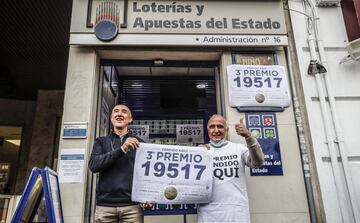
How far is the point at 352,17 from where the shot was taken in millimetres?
4219

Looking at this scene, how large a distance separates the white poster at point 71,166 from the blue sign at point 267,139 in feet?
6.52

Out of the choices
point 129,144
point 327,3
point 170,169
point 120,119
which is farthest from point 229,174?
point 327,3

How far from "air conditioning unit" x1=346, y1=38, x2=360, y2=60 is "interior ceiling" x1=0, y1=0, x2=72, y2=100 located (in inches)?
175

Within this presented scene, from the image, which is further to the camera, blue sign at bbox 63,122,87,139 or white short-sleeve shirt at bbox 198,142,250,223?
blue sign at bbox 63,122,87,139

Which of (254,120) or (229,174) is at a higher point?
(254,120)

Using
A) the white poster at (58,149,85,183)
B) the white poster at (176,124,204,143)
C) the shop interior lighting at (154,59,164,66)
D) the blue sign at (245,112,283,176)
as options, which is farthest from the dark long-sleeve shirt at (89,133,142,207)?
the white poster at (176,124,204,143)

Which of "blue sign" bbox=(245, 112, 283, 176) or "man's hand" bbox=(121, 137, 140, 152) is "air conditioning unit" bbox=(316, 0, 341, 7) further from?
"man's hand" bbox=(121, 137, 140, 152)

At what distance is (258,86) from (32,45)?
4937 millimetres

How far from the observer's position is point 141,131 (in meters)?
4.94

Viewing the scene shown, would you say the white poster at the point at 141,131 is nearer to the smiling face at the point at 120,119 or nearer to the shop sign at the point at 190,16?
the shop sign at the point at 190,16

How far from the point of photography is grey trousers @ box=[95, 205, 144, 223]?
279 centimetres

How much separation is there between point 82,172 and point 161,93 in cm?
224

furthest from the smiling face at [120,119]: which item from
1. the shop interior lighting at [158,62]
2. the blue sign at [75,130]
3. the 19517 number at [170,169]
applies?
the shop interior lighting at [158,62]

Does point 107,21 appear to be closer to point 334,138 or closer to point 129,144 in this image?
point 129,144
